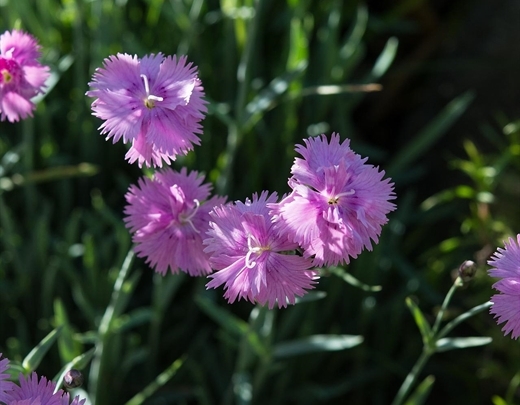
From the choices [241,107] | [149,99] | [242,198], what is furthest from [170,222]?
→ [242,198]

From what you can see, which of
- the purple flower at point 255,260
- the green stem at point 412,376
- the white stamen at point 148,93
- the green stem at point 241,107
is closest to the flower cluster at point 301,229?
the purple flower at point 255,260

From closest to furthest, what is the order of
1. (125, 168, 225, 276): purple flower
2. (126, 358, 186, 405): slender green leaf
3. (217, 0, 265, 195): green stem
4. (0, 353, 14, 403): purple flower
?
(0, 353, 14, 403): purple flower, (125, 168, 225, 276): purple flower, (126, 358, 186, 405): slender green leaf, (217, 0, 265, 195): green stem

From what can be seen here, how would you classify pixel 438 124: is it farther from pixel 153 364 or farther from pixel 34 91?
pixel 34 91

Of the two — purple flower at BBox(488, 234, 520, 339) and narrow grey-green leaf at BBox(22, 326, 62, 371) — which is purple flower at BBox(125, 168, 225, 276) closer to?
narrow grey-green leaf at BBox(22, 326, 62, 371)

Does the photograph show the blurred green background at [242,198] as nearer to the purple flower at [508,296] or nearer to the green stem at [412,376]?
the green stem at [412,376]

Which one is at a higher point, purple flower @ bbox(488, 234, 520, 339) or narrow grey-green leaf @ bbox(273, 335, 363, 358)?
purple flower @ bbox(488, 234, 520, 339)

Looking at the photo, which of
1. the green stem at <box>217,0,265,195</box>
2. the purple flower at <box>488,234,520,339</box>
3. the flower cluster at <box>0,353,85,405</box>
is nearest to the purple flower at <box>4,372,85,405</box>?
the flower cluster at <box>0,353,85,405</box>
